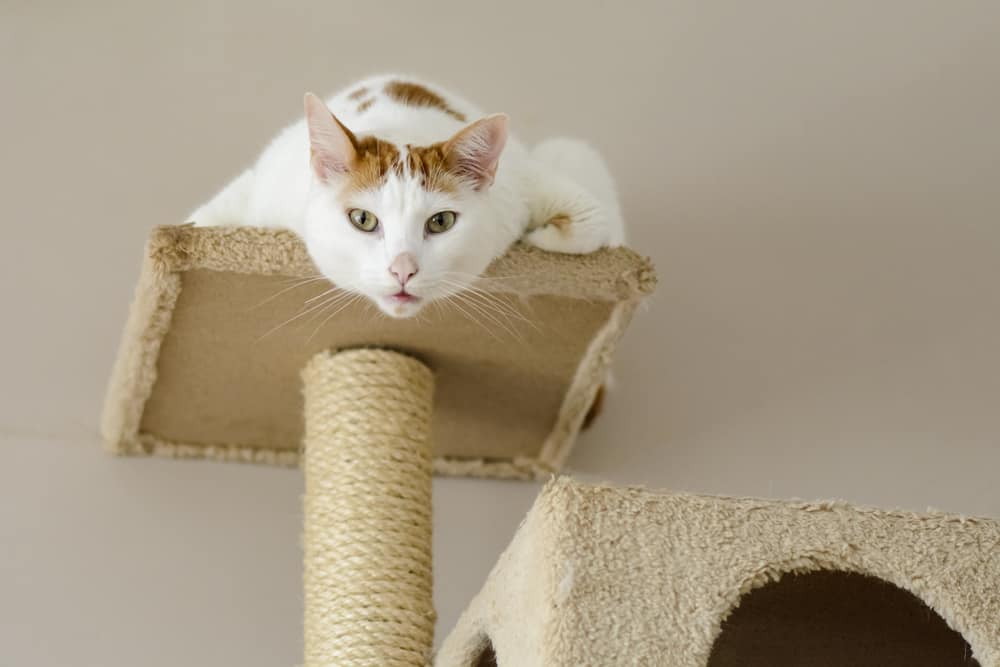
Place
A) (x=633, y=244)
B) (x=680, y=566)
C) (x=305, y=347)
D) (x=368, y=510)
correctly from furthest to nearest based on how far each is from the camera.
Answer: (x=633, y=244) < (x=305, y=347) < (x=368, y=510) < (x=680, y=566)

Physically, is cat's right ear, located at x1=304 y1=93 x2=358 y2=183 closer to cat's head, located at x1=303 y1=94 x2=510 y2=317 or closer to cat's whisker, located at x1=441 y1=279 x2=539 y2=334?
cat's head, located at x1=303 y1=94 x2=510 y2=317

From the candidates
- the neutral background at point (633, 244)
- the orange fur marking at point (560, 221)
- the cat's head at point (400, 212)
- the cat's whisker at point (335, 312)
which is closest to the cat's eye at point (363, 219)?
the cat's head at point (400, 212)

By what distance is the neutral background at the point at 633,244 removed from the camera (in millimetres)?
1578

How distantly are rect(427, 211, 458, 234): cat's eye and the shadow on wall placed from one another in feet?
1.74

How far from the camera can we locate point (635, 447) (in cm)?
180

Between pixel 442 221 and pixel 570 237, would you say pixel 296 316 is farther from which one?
pixel 570 237

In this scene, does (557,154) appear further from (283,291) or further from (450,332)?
(283,291)

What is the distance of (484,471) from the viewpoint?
1712 millimetres

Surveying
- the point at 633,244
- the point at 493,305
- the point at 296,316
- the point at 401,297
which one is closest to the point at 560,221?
the point at 493,305

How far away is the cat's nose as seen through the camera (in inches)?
47.1

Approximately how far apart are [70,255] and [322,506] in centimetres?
71

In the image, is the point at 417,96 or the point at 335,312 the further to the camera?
the point at 417,96

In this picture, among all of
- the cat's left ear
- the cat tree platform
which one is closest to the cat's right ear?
the cat's left ear

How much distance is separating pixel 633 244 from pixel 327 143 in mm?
838
